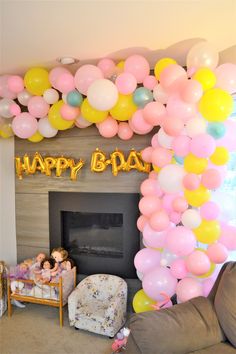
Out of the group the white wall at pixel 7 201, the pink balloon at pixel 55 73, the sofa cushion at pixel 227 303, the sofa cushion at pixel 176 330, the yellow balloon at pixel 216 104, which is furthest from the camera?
the white wall at pixel 7 201

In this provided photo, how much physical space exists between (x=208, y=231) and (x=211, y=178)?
367 millimetres

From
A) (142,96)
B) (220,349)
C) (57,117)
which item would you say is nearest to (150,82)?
(142,96)

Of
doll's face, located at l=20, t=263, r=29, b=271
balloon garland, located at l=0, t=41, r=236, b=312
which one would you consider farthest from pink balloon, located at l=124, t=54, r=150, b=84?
doll's face, located at l=20, t=263, r=29, b=271

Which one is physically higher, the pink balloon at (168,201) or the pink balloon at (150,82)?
the pink balloon at (150,82)

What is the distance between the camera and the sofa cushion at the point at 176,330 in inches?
64.4

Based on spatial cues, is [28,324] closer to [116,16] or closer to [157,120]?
[157,120]

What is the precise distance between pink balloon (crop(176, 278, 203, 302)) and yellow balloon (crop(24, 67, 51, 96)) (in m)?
1.95

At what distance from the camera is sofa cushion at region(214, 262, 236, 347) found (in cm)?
174

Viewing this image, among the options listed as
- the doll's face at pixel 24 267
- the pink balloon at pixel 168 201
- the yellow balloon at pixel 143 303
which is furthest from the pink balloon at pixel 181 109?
the doll's face at pixel 24 267

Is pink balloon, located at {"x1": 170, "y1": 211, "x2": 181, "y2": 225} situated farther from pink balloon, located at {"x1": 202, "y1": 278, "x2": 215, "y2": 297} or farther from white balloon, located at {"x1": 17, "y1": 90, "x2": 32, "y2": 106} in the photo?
white balloon, located at {"x1": 17, "y1": 90, "x2": 32, "y2": 106}

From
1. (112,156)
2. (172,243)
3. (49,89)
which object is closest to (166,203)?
(172,243)

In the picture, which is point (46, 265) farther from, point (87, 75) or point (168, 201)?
point (87, 75)

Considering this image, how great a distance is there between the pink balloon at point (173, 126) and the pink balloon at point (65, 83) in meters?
0.89

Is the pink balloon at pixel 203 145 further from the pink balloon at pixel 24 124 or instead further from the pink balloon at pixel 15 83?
the pink balloon at pixel 15 83
